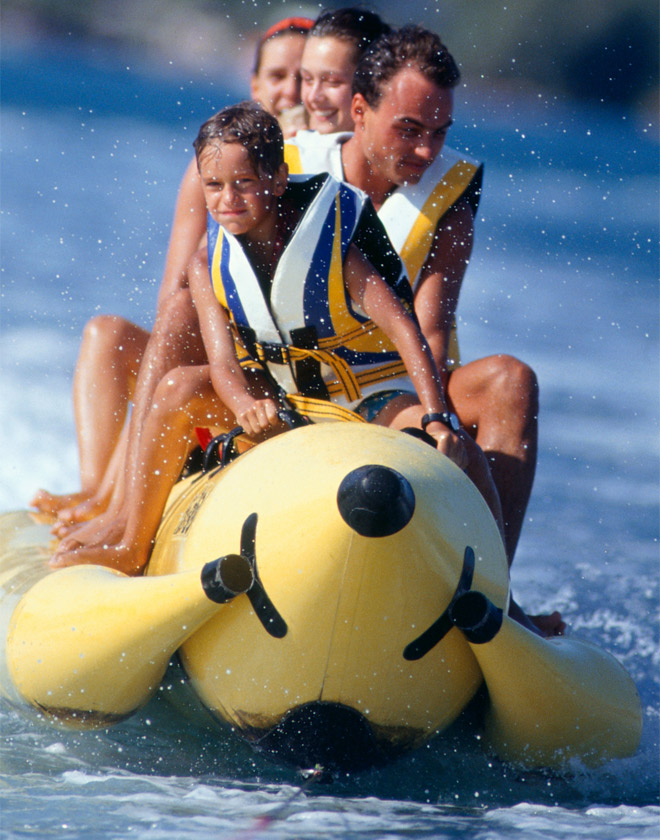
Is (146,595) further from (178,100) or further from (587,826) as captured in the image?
(178,100)

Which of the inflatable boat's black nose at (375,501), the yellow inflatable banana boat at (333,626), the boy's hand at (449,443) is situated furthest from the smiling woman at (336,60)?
the inflatable boat's black nose at (375,501)

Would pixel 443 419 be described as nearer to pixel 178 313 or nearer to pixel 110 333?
pixel 178 313

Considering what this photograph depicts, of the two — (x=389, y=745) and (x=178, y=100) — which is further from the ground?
(x=178, y=100)

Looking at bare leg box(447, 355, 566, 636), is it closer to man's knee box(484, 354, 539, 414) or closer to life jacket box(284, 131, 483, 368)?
man's knee box(484, 354, 539, 414)

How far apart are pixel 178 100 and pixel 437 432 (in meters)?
10.4

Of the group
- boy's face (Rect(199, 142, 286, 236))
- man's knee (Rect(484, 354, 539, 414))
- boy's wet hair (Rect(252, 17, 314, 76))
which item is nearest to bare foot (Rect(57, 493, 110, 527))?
boy's face (Rect(199, 142, 286, 236))

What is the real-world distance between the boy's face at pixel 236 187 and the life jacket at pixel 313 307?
0.05 metres

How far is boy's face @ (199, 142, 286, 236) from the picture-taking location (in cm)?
192

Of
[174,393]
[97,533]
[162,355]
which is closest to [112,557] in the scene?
[97,533]

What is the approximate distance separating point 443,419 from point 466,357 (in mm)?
3283

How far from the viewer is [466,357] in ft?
16.7

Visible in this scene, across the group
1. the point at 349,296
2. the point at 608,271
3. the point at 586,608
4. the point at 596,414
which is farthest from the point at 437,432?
the point at 608,271

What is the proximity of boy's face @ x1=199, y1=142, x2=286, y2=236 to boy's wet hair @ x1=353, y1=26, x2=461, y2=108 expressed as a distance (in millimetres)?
426

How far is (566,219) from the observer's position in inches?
349
